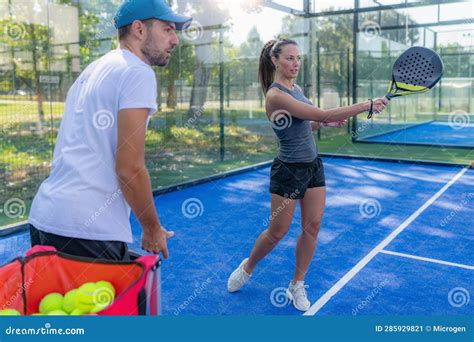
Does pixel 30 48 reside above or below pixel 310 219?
above

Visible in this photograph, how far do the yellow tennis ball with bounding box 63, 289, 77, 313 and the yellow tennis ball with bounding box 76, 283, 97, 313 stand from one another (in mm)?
16

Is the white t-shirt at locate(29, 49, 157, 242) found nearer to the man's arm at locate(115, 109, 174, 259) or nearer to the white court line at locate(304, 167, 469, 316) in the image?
the man's arm at locate(115, 109, 174, 259)

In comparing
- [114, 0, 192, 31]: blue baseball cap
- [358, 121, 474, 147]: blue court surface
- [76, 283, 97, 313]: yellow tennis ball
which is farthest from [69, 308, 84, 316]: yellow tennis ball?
[358, 121, 474, 147]: blue court surface

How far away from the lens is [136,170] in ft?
5.91

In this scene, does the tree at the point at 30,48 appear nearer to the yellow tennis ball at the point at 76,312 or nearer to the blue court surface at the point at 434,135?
the yellow tennis ball at the point at 76,312

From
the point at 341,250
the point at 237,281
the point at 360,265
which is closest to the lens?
the point at 237,281

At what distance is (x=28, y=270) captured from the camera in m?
1.73

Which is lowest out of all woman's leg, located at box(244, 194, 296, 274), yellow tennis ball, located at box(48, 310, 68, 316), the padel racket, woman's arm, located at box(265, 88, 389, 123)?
woman's leg, located at box(244, 194, 296, 274)

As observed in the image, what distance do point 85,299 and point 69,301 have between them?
67 millimetres

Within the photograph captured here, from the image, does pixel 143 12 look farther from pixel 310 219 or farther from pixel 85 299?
pixel 310 219

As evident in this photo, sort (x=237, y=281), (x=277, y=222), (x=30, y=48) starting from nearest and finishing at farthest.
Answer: (x=277, y=222) < (x=237, y=281) < (x=30, y=48)

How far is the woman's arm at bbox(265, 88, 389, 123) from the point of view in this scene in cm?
299

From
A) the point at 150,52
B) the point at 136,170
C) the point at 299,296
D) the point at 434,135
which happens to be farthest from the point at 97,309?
the point at 434,135

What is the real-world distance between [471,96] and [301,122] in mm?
13775
